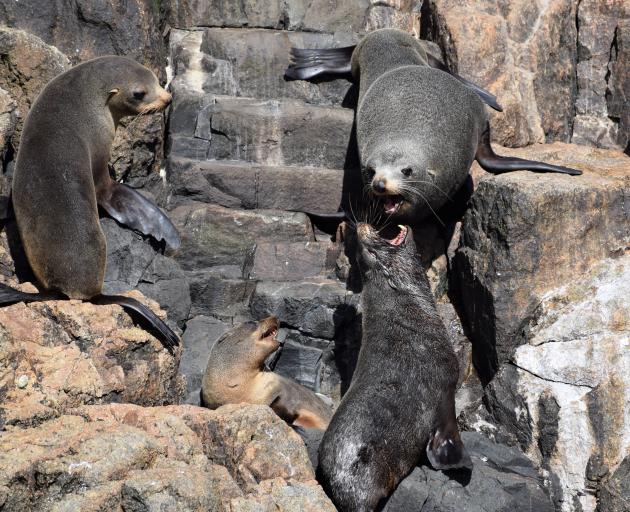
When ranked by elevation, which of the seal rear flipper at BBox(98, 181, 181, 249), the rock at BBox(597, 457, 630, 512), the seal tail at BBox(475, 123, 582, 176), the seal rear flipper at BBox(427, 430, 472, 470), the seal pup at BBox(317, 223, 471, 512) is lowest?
the rock at BBox(597, 457, 630, 512)

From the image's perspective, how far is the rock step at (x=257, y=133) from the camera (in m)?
7.67

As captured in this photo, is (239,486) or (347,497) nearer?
(239,486)

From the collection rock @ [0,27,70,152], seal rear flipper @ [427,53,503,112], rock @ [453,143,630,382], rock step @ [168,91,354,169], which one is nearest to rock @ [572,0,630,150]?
seal rear flipper @ [427,53,503,112]

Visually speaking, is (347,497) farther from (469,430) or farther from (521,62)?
(521,62)

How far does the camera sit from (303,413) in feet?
19.2

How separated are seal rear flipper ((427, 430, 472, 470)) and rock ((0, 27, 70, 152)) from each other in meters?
3.76

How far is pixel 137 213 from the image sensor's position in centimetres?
655

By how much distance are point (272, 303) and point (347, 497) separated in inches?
87.9

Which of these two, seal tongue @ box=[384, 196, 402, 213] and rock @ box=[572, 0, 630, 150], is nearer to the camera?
seal tongue @ box=[384, 196, 402, 213]

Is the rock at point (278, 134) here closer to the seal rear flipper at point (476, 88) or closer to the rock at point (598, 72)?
the seal rear flipper at point (476, 88)

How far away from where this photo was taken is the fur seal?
667 centimetres

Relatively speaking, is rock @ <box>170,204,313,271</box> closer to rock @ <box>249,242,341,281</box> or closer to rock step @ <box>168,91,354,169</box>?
rock @ <box>249,242,341,281</box>

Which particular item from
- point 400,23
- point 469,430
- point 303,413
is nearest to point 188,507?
point 303,413

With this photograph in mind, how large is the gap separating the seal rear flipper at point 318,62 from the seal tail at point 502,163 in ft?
5.18
